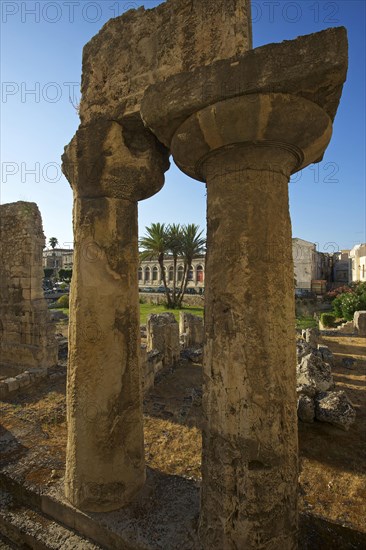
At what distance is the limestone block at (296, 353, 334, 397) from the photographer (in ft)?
19.0

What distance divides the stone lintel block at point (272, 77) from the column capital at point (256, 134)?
0.15ft

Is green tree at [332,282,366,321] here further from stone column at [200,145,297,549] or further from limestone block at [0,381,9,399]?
stone column at [200,145,297,549]

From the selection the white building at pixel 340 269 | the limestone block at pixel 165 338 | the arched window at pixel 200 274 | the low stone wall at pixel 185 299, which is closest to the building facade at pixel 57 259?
the arched window at pixel 200 274

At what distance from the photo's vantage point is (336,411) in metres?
5.12

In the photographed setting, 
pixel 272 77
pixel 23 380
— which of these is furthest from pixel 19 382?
pixel 272 77

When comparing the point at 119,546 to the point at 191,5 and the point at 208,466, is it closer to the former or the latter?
the point at 208,466

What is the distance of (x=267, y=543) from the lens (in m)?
1.83

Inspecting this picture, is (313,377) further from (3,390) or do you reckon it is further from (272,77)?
(3,390)

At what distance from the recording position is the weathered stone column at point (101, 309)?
2.48 m

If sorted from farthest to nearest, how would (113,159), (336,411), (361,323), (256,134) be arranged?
(361,323) < (336,411) < (113,159) < (256,134)

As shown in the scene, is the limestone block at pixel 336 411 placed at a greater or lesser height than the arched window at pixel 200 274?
lesser

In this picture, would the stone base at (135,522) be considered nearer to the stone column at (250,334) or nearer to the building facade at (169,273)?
the stone column at (250,334)

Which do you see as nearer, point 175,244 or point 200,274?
point 175,244

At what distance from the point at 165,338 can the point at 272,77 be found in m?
8.31
